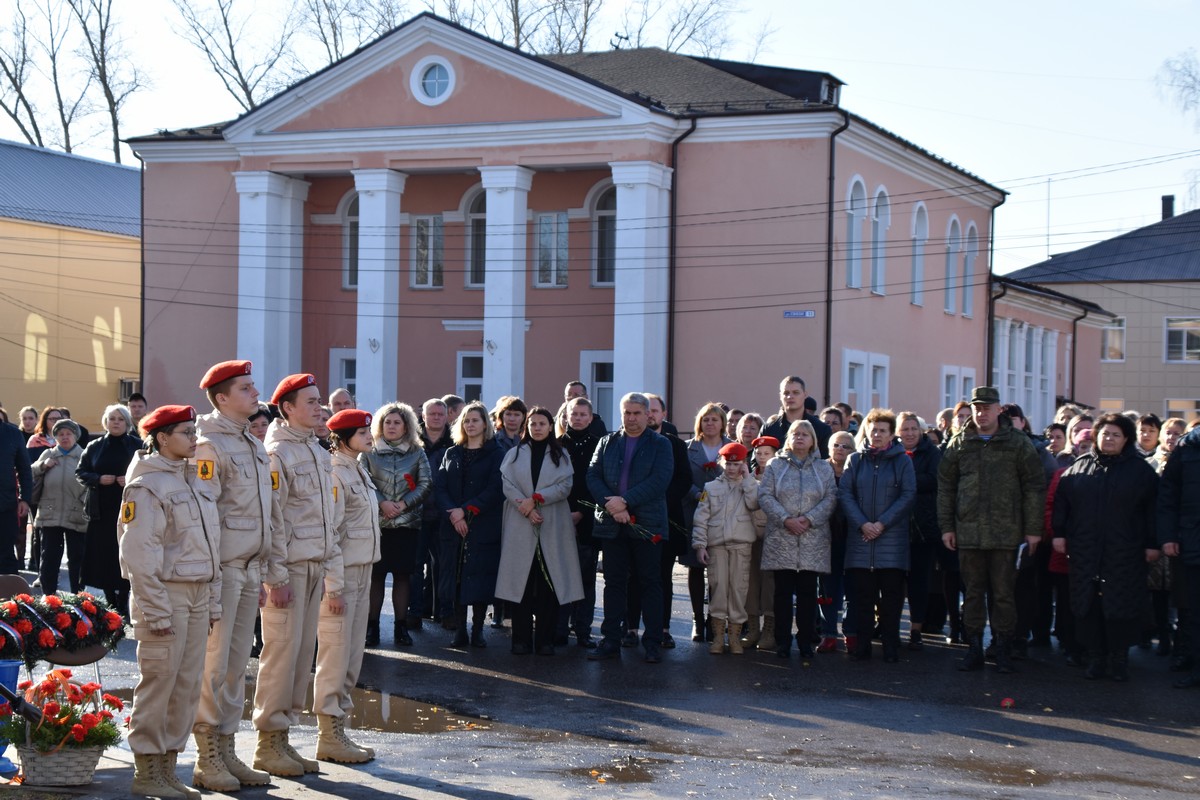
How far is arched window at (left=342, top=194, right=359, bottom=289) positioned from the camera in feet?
119

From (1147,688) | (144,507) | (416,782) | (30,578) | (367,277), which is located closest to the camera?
(144,507)

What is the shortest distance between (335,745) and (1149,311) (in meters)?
59.2

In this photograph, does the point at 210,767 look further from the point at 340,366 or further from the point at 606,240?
the point at 340,366

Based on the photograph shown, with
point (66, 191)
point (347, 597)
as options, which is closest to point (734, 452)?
point (347, 597)

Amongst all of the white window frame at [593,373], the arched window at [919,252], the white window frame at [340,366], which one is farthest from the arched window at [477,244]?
the arched window at [919,252]

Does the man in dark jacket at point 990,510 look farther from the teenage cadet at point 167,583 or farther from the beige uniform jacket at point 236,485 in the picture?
the teenage cadet at point 167,583

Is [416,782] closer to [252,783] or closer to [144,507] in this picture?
[252,783]

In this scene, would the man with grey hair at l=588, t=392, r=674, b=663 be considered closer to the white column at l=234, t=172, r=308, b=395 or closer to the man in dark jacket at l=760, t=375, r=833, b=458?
the man in dark jacket at l=760, t=375, r=833, b=458

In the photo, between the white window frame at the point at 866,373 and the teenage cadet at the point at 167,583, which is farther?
the white window frame at the point at 866,373

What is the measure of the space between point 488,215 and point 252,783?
85.6 ft

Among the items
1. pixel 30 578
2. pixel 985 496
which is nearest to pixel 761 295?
pixel 30 578

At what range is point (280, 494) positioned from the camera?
8.02 metres

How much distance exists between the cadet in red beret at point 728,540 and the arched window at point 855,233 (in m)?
20.2

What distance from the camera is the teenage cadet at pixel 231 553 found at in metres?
7.63
